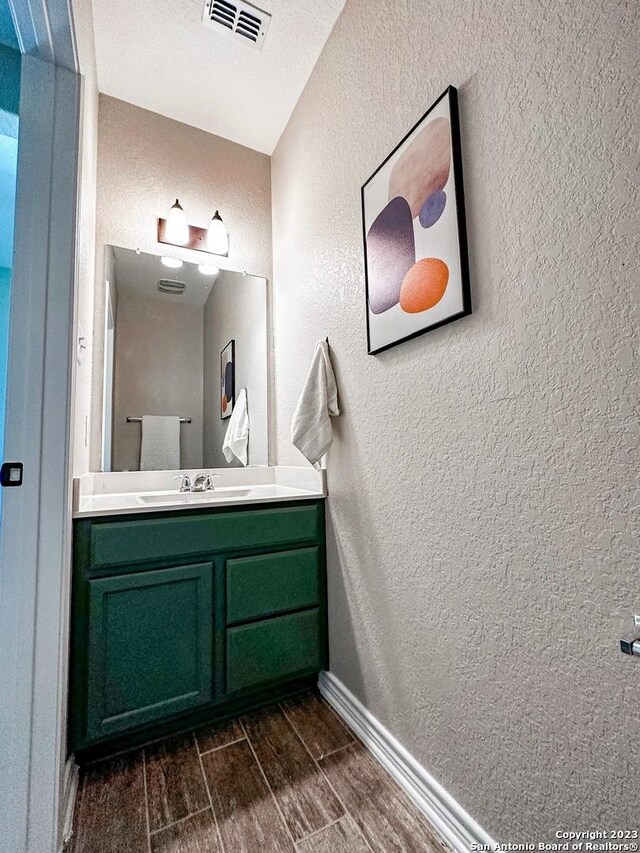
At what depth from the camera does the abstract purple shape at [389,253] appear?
117 centimetres

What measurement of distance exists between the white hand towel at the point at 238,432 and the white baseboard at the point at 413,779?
45.7 inches

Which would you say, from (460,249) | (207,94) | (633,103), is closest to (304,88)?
(207,94)

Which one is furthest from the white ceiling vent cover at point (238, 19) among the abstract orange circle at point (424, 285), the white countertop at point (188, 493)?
the white countertop at point (188, 493)

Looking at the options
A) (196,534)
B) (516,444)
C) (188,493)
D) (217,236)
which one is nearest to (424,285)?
(516,444)

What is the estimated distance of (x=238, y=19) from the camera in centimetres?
159

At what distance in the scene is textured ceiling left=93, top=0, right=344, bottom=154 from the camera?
1.57 metres

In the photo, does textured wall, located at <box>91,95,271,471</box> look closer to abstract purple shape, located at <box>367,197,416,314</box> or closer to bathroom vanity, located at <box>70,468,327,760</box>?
bathroom vanity, located at <box>70,468,327,760</box>

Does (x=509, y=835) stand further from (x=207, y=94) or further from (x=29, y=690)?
(x=207, y=94)

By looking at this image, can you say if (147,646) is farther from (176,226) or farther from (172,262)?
(176,226)

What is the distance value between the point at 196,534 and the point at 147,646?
15.6 inches

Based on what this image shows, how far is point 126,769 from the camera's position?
1.25m

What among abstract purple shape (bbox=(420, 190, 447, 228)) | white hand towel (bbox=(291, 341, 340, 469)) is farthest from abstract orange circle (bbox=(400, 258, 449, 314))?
white hand towel (bbox=(291, 341, 340, 469))

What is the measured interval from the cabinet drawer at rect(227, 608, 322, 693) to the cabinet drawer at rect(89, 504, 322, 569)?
1.04 feet

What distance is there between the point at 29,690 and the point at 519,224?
1671mm
